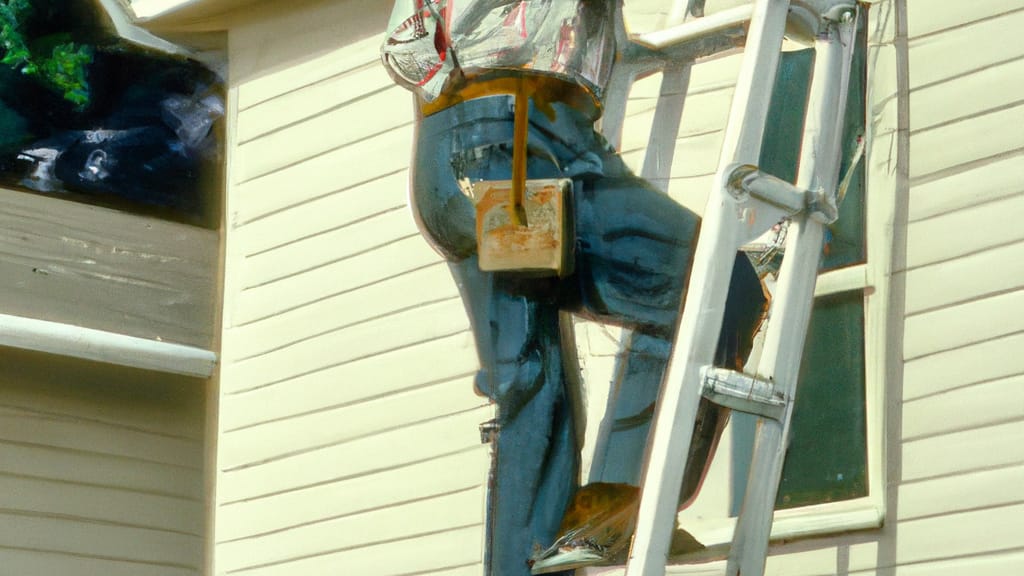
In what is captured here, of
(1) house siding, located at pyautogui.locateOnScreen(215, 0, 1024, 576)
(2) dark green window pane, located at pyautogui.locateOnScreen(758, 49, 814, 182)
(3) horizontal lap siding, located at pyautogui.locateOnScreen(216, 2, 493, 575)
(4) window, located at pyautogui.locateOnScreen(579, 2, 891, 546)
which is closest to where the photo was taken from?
(1) house siding, located at pyautogui.locateOnScreen(215, 0, 1024, 576)

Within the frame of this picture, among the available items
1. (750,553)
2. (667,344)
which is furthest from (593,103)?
(750,553)

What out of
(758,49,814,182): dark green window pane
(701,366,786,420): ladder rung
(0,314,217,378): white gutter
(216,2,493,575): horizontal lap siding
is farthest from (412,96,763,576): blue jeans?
(0,314,217,378): white gutter

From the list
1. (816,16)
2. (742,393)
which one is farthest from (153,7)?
(742,393)

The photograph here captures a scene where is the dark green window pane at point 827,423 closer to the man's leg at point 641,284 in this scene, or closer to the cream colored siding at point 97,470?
the man's leg at point 641,284

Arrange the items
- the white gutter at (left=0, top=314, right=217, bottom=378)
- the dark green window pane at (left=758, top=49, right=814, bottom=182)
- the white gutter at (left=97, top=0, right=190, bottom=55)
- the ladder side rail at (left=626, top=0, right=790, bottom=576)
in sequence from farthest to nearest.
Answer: the white gutter at (left=97, top=0, right=190, bottom=55)
the white gutter at (left=0, top=314, right=217, bottom=378)
the dark green window pane at (left=758, top=49, right=814, bottom=182)
the ladder side rail at (left=626, top=0, right=790, bottom=576)

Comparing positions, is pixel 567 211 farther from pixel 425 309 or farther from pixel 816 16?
pixel 425 309

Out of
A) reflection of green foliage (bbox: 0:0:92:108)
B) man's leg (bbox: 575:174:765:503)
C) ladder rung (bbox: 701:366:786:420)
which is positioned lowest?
ladder rung (bbox: 701:366:786:420)

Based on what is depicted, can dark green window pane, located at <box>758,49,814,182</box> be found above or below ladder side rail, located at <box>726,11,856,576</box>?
above

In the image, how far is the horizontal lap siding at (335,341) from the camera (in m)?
5.47

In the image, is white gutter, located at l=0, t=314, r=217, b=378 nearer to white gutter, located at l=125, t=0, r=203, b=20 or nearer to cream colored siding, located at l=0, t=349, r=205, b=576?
cream colored siding, located at l=0, t=349, r=205, b=576

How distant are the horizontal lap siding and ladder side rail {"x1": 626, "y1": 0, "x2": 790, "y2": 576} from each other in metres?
1.59

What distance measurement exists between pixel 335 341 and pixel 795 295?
2.20m

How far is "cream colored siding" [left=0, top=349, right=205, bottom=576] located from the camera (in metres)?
6.18

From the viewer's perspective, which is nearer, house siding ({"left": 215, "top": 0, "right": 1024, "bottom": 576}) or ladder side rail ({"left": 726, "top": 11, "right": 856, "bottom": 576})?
ladder side rail ({"left": 726, "top": 11, "right": 856, "bottom": 576})
